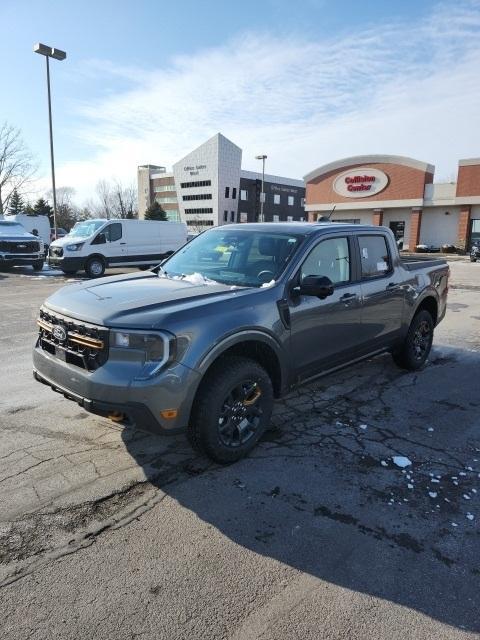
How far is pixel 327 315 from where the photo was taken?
4363 millimetres

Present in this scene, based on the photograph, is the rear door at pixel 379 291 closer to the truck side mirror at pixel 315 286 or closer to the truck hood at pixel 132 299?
the truck side mirror at pixel 315 286

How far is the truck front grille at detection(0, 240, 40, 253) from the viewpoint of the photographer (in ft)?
61.0

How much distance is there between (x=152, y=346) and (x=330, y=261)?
7.15 ft

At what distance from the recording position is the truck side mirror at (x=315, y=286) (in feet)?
12.7

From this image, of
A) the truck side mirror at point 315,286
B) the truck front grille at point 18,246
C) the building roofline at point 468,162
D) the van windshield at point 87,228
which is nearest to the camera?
the truck side mirror at point 315,286

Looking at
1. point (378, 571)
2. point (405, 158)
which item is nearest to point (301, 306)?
point (378, 571)

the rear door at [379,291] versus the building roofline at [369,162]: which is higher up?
the building roofline at [369,162]

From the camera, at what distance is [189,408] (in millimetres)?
3232

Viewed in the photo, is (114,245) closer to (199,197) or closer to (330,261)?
(330,261)

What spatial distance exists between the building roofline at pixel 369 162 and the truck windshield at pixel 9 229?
3513cm

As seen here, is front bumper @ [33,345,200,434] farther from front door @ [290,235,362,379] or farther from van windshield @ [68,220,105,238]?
van windshield @ [68,220,105,238]

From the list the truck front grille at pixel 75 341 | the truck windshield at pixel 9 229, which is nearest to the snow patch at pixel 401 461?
the truck front grille at pixel 75 341

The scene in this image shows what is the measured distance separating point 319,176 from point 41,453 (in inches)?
→ 1940

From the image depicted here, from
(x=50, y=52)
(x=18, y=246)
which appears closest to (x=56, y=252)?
(x=18, y=246)
